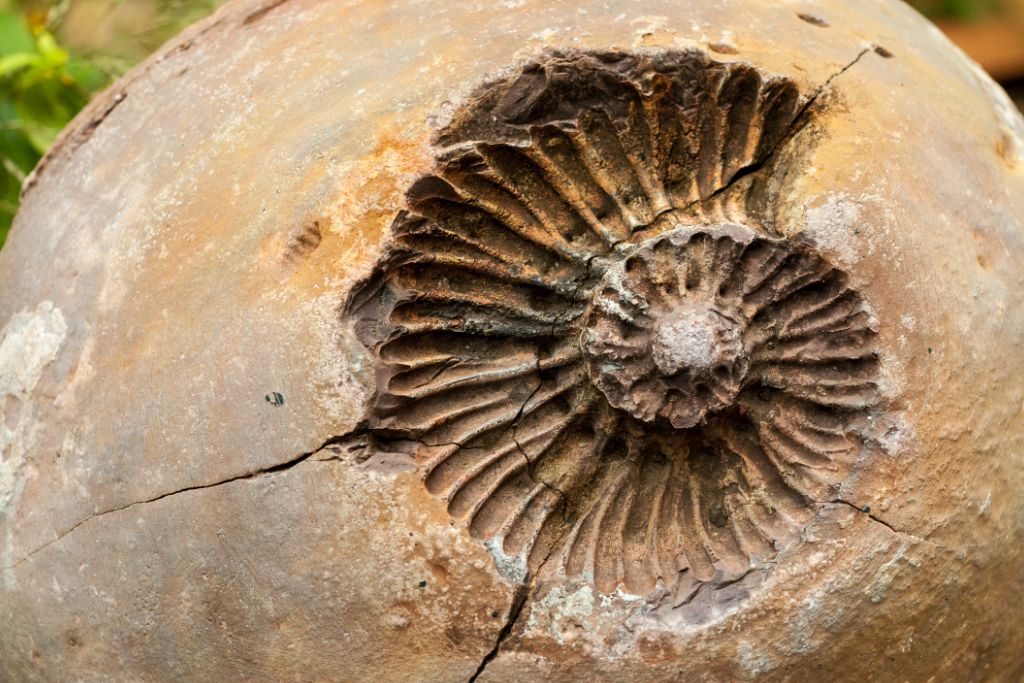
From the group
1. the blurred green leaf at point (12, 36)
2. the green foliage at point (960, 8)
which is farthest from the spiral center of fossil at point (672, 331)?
the green foliage at point (960, 8)

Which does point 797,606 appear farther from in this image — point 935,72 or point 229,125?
point 229,125

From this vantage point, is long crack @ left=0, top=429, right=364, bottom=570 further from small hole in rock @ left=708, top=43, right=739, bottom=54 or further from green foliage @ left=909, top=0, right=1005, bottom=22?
green foliage @ left=909, top=0, right=1005, bottom=22

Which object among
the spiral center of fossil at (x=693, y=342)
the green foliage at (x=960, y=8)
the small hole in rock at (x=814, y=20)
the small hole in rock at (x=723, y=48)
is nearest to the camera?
the spiral center of fossil at (x=693, y=342)

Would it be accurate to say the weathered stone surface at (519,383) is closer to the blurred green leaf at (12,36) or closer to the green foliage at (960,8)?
the blurred green leaf at (12,36)

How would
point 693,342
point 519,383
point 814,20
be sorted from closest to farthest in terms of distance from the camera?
point 693,342, point 519,383, point 814,20

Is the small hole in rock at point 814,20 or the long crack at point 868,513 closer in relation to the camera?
the long crack at point 868,513

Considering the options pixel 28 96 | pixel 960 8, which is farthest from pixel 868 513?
pixel 960 8

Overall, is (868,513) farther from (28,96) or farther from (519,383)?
(28,96)

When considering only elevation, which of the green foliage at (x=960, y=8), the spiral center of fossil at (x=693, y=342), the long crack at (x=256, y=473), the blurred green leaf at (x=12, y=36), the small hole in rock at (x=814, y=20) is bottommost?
the green foliage at (x=960, y=8)

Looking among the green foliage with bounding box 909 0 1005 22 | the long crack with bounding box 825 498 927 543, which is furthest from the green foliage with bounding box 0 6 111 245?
the green foliage with bounding box 909 0 1005 22
